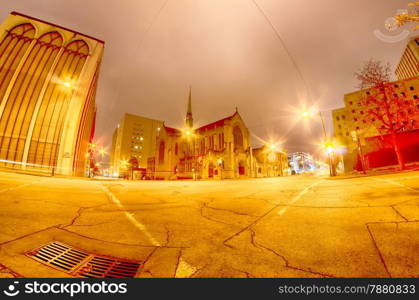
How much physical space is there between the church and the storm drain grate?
35.6m

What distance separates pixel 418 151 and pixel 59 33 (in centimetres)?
6174

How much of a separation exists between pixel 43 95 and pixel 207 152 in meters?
33.0

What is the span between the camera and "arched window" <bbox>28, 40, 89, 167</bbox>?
27188 millimetres

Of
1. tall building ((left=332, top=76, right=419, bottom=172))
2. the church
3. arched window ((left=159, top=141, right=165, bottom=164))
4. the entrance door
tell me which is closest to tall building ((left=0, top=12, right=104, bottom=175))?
the church

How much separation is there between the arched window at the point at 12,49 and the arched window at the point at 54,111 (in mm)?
4910

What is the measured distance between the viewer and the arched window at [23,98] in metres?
25.4

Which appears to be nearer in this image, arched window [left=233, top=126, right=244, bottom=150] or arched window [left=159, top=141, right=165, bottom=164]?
arched window [left=233, top=126, right=244, bottom=150]

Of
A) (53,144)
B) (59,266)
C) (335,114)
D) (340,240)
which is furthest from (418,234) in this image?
(335,114)

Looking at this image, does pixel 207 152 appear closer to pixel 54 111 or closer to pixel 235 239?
pixel 54 111

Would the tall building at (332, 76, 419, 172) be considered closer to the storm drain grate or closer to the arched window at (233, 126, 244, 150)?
the arched window at (233, 126, 244, 150)

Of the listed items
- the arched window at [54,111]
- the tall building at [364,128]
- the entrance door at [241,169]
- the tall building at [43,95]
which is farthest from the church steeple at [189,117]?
the tall building at [364,128]

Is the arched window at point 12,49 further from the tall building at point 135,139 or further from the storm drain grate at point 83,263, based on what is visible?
the tall building at point 135,139

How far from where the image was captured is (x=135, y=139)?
102125mm

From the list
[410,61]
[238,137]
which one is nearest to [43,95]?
[238,137]
